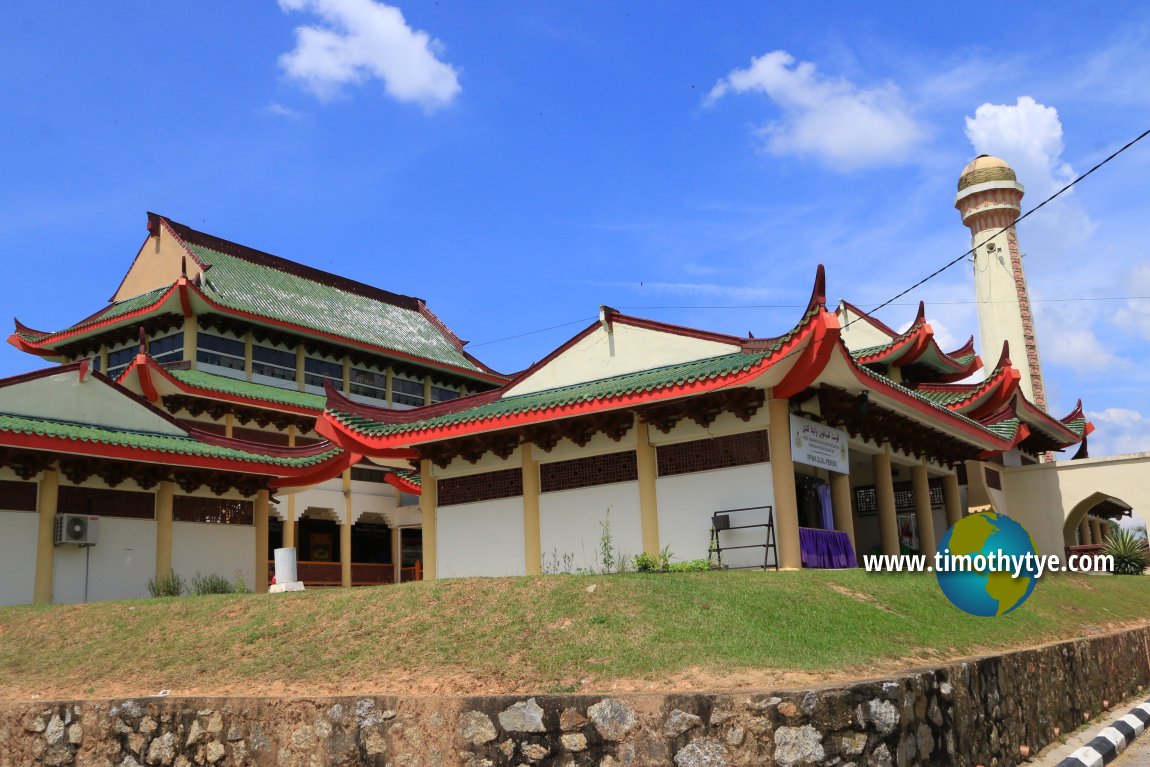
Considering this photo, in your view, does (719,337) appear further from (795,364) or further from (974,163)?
(974,163)

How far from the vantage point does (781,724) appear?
7.66 m

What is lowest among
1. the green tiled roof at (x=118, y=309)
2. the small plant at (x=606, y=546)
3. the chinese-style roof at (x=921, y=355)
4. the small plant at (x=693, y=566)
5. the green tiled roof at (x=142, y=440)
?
the small plant at (x=693, y=566)

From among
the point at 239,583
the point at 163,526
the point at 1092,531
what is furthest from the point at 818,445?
the point at 1092,531

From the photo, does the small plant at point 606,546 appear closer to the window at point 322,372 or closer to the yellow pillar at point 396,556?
the yellow pillar at point 396,556

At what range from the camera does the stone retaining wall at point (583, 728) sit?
7.71 meters

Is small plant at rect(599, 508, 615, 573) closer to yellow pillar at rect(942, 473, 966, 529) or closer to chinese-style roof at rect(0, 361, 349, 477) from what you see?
chinese-style roof at rect(0, 361, 349, 477)

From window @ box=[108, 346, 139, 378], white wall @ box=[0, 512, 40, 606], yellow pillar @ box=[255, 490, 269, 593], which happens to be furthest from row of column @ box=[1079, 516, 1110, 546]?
white wall @ box=[0, 512, 40, 606]

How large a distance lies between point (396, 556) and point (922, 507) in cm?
1847

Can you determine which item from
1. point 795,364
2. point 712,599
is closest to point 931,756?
point 712,599

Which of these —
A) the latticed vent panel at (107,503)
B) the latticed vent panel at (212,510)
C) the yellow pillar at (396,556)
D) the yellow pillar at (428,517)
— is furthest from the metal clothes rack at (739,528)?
the yellow pillar at (396,556)

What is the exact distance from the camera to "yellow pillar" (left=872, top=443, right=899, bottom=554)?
21.9 meters

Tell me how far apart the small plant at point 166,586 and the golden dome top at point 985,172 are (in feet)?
113

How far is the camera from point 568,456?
66.1 feet

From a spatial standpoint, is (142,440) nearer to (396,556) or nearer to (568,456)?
(568,456)
